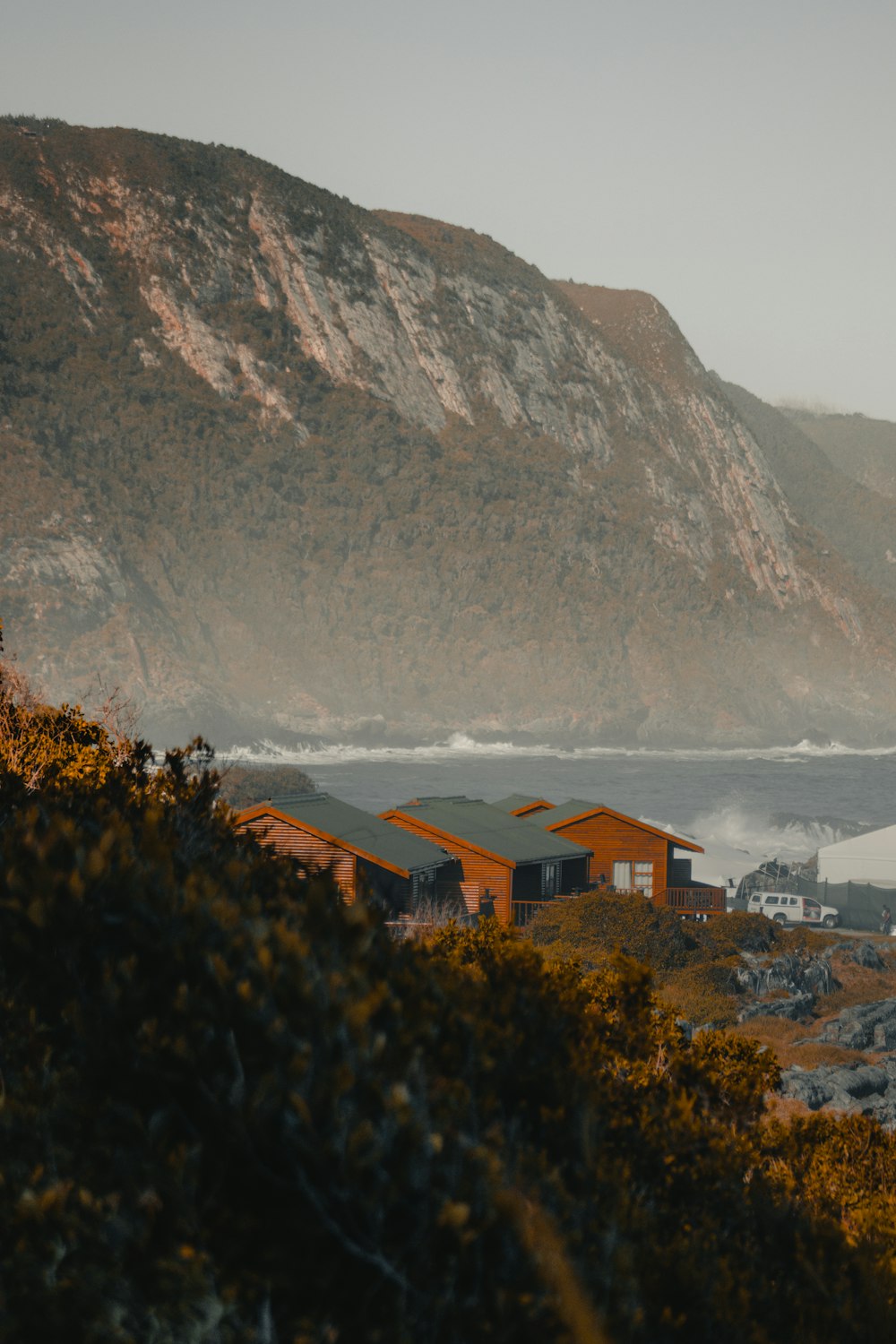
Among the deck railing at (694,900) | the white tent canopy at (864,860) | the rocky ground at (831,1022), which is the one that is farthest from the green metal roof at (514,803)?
the white tent canopy at (864,860)

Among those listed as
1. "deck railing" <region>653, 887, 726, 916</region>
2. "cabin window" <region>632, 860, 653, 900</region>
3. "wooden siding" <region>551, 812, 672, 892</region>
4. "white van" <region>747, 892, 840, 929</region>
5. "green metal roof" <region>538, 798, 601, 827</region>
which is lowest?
Result: "white van" <region>747, 892, 840, 929</region>

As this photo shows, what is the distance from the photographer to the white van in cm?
5381

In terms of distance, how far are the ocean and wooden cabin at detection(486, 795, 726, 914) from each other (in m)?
27.1

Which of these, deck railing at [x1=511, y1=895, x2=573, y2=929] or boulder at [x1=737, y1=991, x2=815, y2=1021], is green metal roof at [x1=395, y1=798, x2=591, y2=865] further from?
boulder at [x1=737, y1=991, x2=815, y2=1021]

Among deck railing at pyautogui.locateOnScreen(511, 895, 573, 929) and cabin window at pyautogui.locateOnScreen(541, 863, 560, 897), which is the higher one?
cabin window at pyautogui.locateOnScreen(541, 863, 560, 897)

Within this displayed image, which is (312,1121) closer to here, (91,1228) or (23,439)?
(91,1228)

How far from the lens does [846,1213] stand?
34.3 feet

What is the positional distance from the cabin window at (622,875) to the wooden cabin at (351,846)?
11037 millimetres

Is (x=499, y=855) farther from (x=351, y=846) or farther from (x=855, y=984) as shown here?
(x=855, y=984)

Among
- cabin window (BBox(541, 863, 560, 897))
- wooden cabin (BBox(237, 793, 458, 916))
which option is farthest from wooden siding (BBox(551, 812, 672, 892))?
wooden cabin (BBox(237, 793, 458, 916))

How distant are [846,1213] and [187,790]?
727 centimetres

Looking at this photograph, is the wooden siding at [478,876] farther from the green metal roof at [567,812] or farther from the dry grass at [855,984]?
the dry grass at [855,984]

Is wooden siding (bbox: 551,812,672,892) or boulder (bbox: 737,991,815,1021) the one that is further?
wooden siding (bbox: 551,812,672,892)

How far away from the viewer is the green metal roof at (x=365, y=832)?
3512 cm
